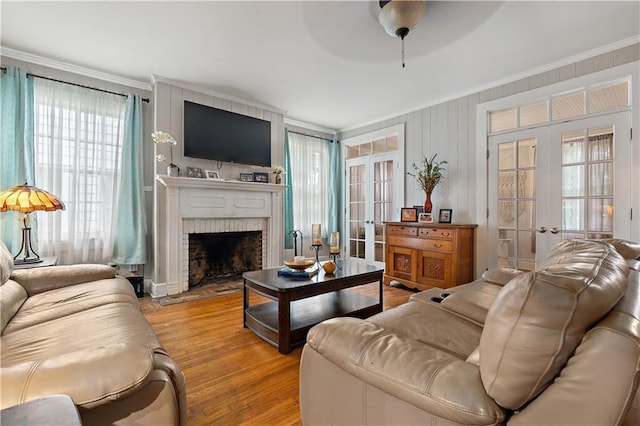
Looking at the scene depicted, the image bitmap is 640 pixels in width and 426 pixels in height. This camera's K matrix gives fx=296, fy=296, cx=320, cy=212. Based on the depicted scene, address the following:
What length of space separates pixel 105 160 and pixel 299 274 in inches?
109

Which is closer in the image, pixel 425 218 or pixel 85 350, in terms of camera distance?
pixel 85 350

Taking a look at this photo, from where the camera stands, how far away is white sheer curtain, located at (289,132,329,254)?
17.3 ft

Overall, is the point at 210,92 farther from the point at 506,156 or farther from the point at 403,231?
the point at 506,156

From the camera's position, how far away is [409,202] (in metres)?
4.59

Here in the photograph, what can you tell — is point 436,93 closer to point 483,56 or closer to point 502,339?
point 483,56

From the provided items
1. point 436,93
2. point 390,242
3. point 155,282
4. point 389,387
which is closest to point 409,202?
point 390,242

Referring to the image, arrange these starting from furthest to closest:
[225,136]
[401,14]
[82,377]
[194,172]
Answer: [225,136] → [194,172] → [401,14] → [82,377]

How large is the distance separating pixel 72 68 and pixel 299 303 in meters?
3.54

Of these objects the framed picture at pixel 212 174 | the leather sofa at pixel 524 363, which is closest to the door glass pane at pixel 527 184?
the leather sofa at pixel 524 363

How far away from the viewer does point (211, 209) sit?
386 cm

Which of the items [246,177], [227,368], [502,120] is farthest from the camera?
[246,177]

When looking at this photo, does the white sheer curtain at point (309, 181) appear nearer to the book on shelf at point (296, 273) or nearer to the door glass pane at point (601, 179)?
the book on shelf at point (296, 273)

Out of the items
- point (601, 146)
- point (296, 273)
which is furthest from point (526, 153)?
point (296, 273)

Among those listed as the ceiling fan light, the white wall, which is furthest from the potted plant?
the ceiling fan light
